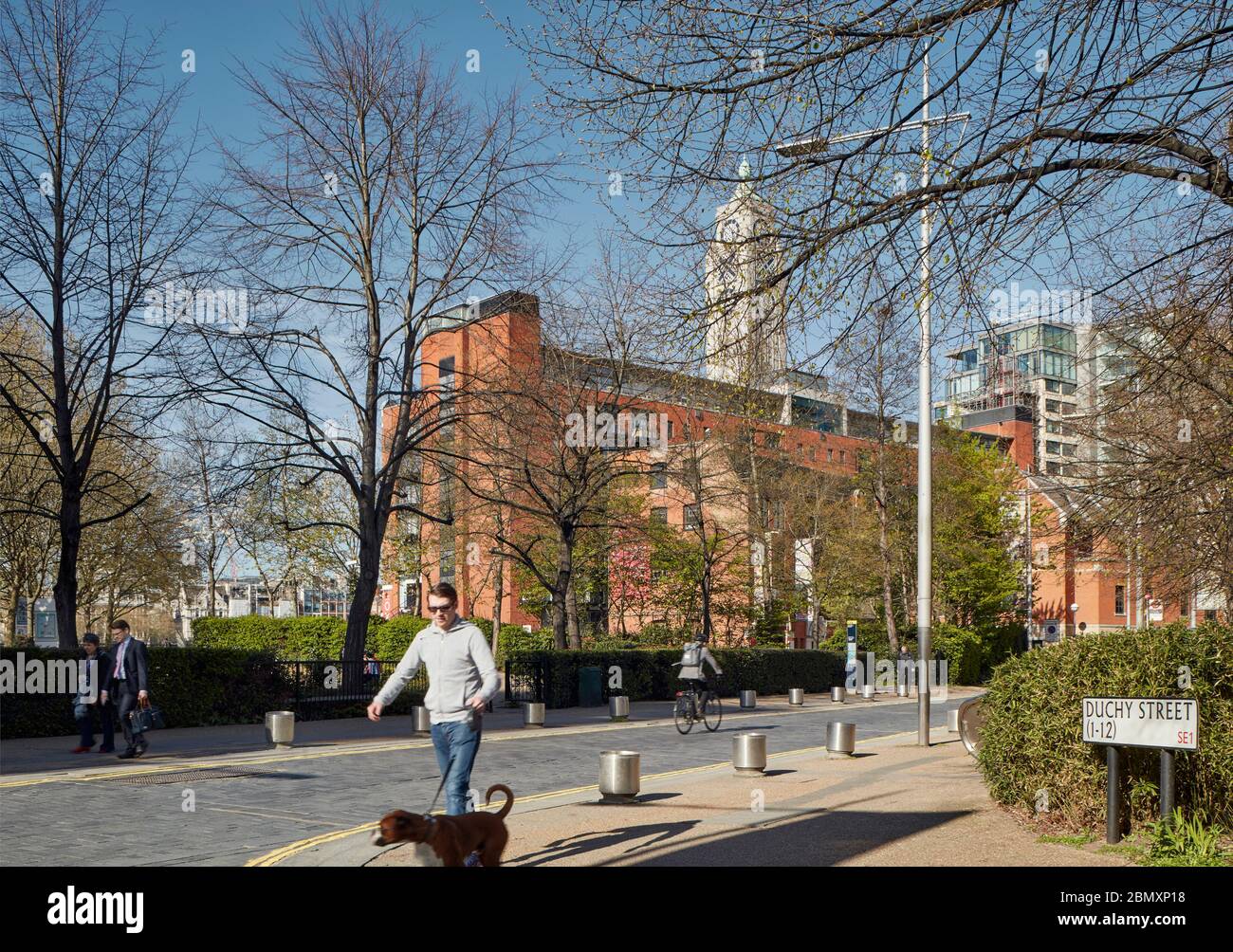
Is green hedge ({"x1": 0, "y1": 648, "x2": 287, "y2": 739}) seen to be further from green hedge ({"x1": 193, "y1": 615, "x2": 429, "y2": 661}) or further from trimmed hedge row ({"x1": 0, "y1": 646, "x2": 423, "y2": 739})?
green hedge ({"x1": 193, "y1": 615, "x2": 429, "y2": 661})

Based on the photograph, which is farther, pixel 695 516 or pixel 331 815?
pixel 695 516

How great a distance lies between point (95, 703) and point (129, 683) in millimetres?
703

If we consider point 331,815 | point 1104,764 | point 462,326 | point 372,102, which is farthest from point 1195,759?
point 372,102

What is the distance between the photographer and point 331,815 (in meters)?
11.5

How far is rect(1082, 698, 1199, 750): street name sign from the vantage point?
28.0ft

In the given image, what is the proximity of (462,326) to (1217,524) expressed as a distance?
1597 centimetres

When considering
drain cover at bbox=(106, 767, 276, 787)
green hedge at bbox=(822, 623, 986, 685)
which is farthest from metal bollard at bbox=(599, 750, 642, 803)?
green hedge at bbox=(822, 623, 986, 685)

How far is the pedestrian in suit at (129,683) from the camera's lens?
16.5 meters

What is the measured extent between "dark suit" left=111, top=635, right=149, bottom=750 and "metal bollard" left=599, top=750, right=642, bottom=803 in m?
7.69

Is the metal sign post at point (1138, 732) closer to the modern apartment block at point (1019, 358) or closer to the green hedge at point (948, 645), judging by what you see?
the modern apartment block at point (1019, 358)

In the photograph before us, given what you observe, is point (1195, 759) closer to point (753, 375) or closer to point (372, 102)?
point (753, 375)

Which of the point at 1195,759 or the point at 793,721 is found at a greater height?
the point at 1195,759
